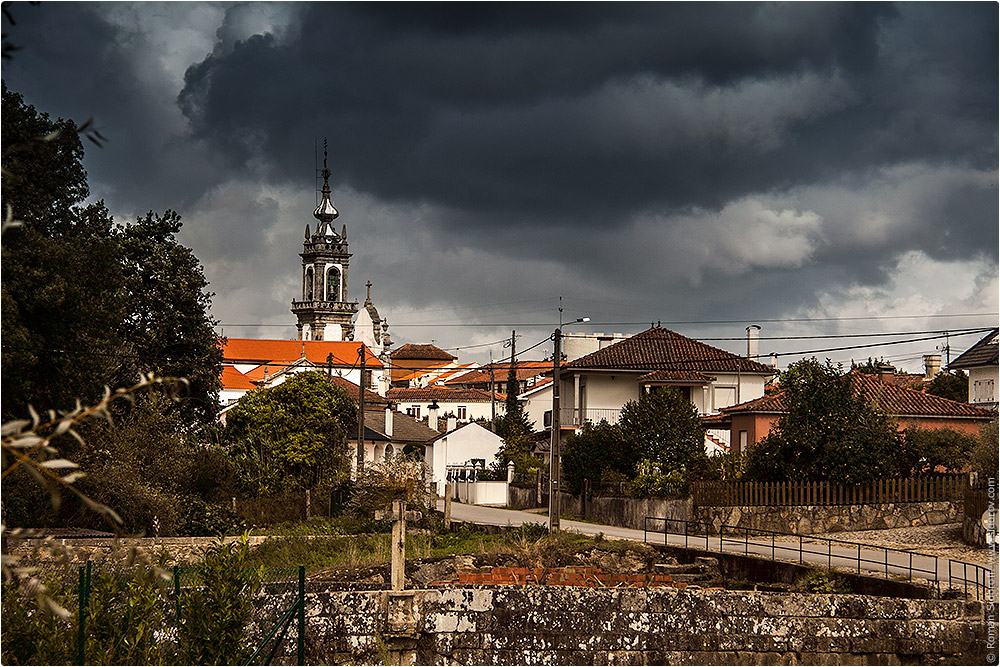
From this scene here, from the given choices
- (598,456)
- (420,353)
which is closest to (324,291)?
(420,353)

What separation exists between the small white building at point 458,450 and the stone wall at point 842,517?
29.5m

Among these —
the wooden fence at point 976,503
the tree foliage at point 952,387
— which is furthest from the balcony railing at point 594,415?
the tree foliage at point 952,387

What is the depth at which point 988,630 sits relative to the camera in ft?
41.3

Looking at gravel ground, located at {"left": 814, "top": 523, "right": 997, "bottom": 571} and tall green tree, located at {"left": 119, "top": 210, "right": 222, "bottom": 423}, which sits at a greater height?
tall green tree, located at {"left": 119, "top": 210, "right": 222, "bottom": 423}

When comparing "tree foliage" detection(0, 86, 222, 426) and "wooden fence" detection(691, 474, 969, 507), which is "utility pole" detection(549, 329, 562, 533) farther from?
"tree foliage" detection(0, 86, 222, 426)

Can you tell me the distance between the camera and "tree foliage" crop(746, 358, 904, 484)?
2881cm

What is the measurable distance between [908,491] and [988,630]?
17297 millimetres

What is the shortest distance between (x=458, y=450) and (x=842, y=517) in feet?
106

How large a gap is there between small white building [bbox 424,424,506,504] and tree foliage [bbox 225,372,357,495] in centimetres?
1547

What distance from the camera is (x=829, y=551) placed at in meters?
20.6

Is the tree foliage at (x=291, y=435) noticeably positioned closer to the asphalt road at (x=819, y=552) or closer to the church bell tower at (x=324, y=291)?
the asphalt road at (x=819, y=552)

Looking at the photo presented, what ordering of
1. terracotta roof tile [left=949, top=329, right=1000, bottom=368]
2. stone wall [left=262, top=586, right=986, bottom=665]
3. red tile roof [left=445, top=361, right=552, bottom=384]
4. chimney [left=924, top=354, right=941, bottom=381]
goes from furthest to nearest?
red tile roof [left=445, top=361, right=552, bottom=384] → chimney [left=924, top=354, right=941, bottom=381] → terracotta roof tile [left=949, top=329, right=1000, bottom=368] → stone wall [left=262, top=586, right=986, bottom=665]

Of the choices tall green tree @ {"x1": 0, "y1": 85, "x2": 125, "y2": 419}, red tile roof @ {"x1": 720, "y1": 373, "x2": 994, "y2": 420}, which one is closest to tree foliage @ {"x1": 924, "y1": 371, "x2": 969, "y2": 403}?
red tile roof @ {"x1": 720, "y1": 373, "x2": 994, "y2": 420}

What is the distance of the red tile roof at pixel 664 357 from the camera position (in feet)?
159
